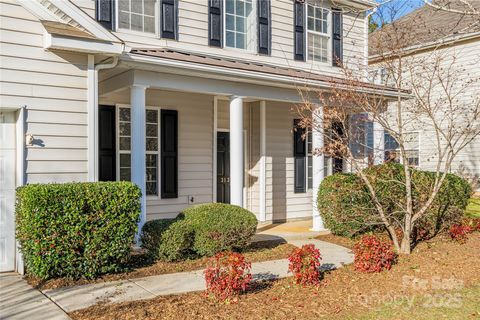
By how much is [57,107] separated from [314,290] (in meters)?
4.55

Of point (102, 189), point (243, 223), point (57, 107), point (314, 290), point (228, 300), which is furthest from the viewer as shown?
point (243, 223)

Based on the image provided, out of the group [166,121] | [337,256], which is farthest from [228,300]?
[166,121]

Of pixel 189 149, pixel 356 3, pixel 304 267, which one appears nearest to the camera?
pixel 304 267

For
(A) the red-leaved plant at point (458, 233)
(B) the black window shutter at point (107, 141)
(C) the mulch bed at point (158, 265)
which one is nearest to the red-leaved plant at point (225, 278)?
(C) the mulch bed at point (158, 265)

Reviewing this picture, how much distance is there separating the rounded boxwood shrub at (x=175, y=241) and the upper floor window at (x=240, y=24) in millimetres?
5132

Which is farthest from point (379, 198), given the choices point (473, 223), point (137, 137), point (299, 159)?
point (137, 137)

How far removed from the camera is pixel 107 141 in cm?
941

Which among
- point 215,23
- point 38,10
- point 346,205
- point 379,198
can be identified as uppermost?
point 215,23

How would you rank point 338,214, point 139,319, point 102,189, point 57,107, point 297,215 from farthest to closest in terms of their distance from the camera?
point 297,215, point 338,214, point 57,107, point 102,189, point 139,319

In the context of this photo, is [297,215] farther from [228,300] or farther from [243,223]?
[228,300]

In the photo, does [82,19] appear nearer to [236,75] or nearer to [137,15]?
[137,15]

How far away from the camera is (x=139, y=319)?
4660 millimetres

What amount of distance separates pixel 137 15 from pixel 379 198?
20.2 ft

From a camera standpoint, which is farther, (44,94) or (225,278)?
(44,94)
